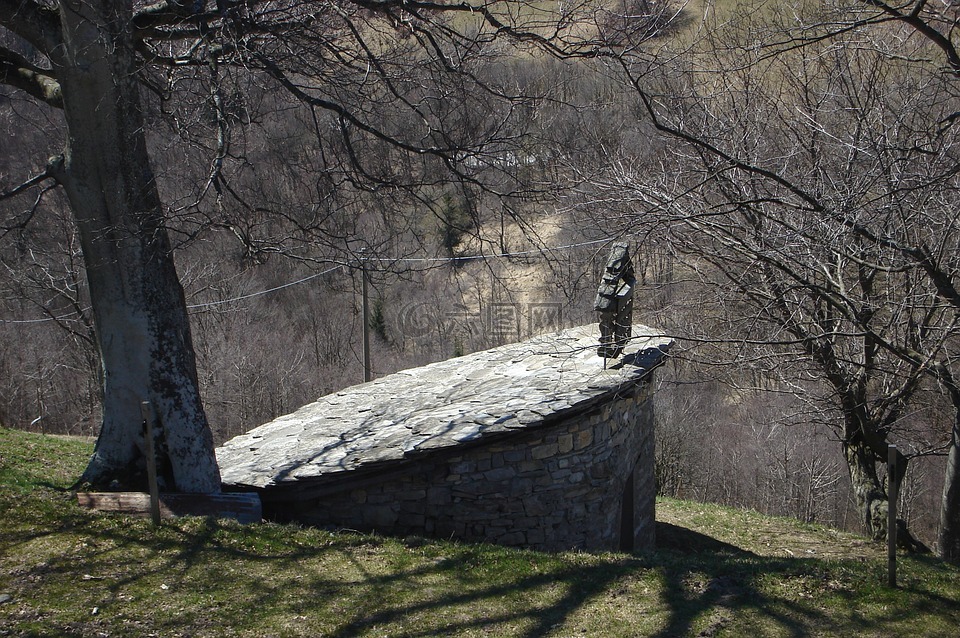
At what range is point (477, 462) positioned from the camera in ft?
25.0

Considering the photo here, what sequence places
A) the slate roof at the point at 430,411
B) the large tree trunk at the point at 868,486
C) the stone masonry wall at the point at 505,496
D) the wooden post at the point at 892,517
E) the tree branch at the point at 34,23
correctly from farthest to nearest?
the large tree trunk at the point at 868,486, the stone masonry wall at the point at 505,496, the slate roof at the point at 430,411, the tree branch at the point at 34,23, the wooden post at the point at 892,517

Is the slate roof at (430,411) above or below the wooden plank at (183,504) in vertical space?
above

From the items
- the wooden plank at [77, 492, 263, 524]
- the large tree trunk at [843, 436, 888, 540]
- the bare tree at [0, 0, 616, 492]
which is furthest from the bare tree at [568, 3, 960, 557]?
the wooden plank at [77, 492, 263, 524]

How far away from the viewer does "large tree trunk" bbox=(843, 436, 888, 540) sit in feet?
35.0

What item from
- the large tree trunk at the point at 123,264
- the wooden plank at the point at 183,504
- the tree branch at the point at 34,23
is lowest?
the wooden plank at the point at 183,504

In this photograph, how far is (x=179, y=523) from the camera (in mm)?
6230

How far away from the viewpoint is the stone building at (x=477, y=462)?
7.35m

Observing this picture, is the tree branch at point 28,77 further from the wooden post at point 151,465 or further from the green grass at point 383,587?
the green grass at point 383,587

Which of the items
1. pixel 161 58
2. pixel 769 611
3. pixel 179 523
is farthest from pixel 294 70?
pixel 769 611

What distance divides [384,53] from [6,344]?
22538 mm

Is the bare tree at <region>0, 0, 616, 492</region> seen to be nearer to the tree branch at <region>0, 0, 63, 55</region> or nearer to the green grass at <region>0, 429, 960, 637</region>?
the tree branch at <region>0, 0, 63, 55</region>

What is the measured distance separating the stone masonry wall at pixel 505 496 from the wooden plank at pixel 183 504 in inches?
28.6

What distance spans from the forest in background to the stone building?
1.18 metres

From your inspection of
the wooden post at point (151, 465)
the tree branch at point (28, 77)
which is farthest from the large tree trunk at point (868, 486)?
the tree branch at point (28, 77)
